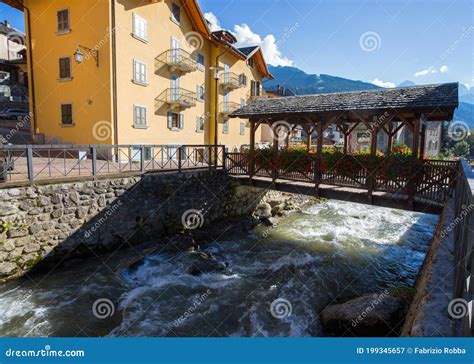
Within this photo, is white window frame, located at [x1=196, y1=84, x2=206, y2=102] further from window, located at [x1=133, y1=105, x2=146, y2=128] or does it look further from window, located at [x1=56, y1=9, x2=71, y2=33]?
window, located at [x1=56, y1=9, x2=71, y2=33]

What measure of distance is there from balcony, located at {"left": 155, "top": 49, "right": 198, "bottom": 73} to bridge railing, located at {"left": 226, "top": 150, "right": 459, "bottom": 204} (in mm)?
8951

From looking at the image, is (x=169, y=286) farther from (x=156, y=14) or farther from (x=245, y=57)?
(x=245, y=57)

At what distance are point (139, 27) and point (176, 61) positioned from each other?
116 inches

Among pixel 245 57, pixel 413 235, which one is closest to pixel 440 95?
pixel 413 235

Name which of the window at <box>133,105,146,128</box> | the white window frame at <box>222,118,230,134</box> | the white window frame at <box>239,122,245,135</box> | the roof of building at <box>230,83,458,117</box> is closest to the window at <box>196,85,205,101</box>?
the white window frame at <box>222,118,230,134</box>

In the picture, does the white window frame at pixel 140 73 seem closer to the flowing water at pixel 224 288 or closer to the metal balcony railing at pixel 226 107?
the metal balcony railing at pixel 226 107

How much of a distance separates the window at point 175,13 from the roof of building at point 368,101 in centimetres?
982

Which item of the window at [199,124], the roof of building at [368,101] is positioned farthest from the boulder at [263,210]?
the window at [199,124]

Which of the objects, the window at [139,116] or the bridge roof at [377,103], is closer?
the bridge roof at [377,103]

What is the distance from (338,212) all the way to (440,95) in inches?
360

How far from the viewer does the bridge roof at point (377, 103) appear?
8738mm

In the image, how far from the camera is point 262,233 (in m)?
13.0

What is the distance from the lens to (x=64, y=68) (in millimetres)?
16219

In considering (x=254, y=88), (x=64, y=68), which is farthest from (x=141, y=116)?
(x=254, y=88)
